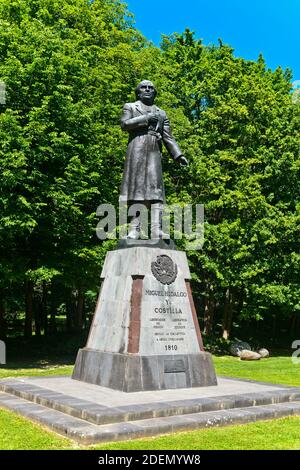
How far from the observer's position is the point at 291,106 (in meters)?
24.2

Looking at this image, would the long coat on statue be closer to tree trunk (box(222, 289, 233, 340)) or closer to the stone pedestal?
the stone pedestal

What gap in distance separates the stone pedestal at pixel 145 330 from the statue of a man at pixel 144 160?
913mm

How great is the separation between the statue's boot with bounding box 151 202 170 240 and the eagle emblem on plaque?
21.4 inches

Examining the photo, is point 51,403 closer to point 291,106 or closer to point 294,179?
point 294,179

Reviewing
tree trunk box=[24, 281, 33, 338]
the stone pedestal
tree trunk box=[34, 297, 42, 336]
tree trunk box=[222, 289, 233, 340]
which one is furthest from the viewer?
tree trunk box=[34, 297, 42, 336]

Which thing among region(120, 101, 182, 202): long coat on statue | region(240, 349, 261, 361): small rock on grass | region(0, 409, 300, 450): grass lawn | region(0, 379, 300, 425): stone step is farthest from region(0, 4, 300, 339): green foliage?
region(0, 409, 300, 450): grass lawn

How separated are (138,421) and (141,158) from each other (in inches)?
228

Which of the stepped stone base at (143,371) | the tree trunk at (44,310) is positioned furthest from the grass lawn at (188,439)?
the tree trunk at (44,310)

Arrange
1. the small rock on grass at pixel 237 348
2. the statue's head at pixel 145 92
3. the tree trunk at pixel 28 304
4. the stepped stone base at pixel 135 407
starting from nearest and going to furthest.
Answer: the stepped stone base at pixel 135 407
the statue's head at pixel 145 92
the tree trunk at pixel 28 304
the small rock on grass at pixel 237 348

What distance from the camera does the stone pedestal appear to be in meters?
9.57

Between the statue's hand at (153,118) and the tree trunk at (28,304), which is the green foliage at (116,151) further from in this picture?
the statue's hand at (153,118)

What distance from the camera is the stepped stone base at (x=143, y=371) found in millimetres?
9328

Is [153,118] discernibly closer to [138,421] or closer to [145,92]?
[145,92]
